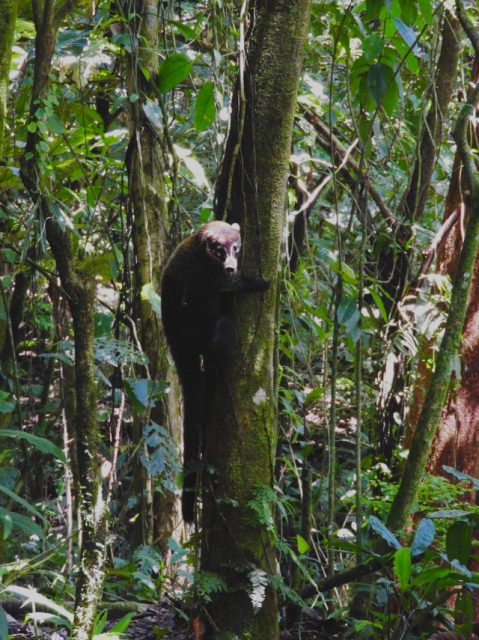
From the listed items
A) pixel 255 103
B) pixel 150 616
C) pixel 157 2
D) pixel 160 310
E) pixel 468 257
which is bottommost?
pixel 150 616

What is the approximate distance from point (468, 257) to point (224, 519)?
1.40 meters

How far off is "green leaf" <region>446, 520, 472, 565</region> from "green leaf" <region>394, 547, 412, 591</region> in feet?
0.47

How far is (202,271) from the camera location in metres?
3.78

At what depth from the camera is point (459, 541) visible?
256 centimetres

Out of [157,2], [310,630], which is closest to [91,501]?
[310,630]

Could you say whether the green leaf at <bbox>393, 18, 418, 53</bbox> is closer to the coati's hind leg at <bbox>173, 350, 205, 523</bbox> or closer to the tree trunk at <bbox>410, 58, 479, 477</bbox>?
the coati's hind leg at <bbox>173, 350, 205, 523</bbox>

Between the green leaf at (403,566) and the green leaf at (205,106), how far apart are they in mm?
1953

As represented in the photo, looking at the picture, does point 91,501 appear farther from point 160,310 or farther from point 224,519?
point 160,310

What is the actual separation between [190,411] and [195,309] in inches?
20.7

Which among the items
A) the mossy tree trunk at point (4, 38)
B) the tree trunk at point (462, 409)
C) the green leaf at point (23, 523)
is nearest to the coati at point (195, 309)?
the green leaf at point (23, 523)

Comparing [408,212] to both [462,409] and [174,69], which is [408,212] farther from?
[174,69]

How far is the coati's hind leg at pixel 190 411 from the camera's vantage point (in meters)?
2.99

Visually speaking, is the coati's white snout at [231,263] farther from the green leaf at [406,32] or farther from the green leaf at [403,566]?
the green leaf at [403,566]

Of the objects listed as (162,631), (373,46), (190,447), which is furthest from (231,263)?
(162,631)
